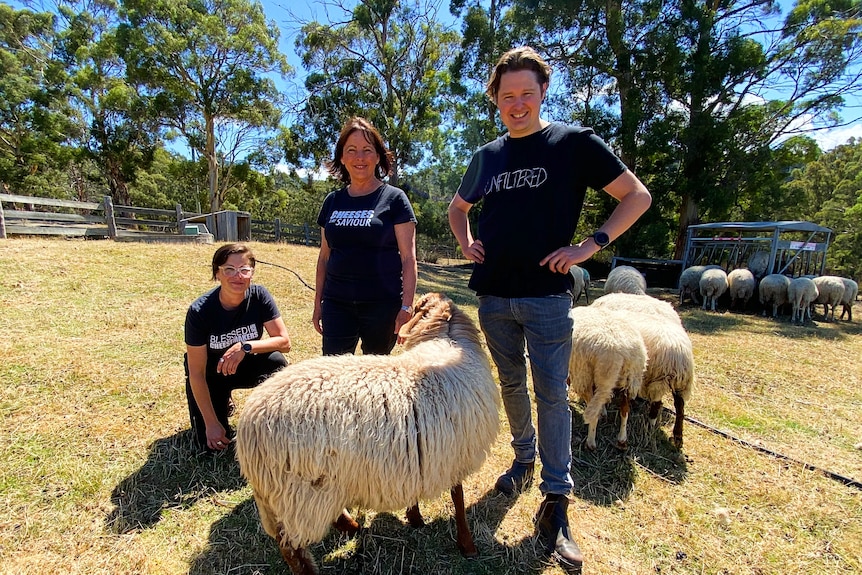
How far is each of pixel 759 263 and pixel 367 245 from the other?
58.4 feet

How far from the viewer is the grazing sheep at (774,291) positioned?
39.7ft

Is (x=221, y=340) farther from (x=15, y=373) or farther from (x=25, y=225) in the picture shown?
(x=25, y=225)

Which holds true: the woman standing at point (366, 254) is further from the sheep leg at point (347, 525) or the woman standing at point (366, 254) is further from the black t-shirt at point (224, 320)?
the sheep leg at point (347, 525)

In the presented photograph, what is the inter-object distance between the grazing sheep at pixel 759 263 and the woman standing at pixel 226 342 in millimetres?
17696

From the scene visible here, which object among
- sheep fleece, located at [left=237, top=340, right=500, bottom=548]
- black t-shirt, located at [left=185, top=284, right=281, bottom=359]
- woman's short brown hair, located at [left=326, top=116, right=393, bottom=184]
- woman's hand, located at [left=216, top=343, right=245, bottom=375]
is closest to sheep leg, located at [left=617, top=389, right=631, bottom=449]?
sheep fleece, located at [left=237, top=340, right=500, bottom=548]

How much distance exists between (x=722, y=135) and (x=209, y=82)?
25.1 metres

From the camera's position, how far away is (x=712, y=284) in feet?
42.3

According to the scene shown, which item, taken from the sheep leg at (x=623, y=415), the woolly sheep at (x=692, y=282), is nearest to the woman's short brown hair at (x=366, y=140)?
the sheep leg at (x=623, y=415)

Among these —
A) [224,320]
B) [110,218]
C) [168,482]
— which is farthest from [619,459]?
[110,218]

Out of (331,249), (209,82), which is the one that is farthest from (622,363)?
(209,82)

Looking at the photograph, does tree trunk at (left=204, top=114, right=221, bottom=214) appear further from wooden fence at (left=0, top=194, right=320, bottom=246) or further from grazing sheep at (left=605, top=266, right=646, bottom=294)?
grazing sheep at (left=605, top=266, right=646, bottom=294)

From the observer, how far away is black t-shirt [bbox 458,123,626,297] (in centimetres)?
216

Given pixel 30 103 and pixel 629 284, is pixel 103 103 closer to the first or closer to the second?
pixel 30 103

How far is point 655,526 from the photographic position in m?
2.72
